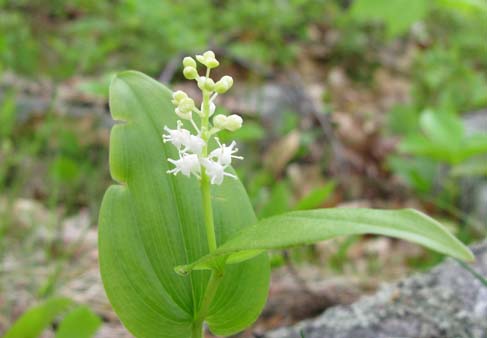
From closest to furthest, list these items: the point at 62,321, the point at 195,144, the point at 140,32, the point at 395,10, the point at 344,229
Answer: the point at 344,229 → the point at 195,144 → the point at 62,321 → the point at 395,10 → the point at 140,32

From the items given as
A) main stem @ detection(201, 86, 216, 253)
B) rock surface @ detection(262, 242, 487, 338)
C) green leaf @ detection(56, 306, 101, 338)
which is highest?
main stem @ detection(201, 86, 216, 253)

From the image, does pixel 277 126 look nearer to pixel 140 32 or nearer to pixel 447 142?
pixel 140 32

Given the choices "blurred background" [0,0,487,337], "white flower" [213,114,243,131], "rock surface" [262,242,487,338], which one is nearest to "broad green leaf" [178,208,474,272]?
"white flower" [213,114,243,131]

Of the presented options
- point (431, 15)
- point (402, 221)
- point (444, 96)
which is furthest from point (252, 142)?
point (431, 15)

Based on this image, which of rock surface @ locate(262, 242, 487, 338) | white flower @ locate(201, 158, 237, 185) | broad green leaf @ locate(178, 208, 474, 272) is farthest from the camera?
rock surface @ locate(262, 242, 487, 338)

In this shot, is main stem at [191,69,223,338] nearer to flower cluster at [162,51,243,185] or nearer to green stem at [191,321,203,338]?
flower cluster at [162,51,243,185]

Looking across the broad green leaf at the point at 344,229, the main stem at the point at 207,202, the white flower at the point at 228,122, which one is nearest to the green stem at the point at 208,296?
the main stem at the point at 207,202

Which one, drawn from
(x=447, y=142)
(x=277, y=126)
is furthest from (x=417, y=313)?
(x=277, y=126)
